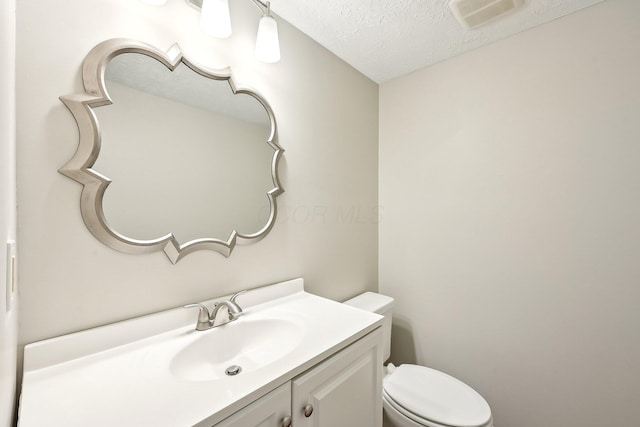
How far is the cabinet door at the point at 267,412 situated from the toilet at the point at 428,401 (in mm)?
792

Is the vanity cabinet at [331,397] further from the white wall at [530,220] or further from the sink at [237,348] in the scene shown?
the white wall at [530,220]

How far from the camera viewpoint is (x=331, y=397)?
0.81 metres

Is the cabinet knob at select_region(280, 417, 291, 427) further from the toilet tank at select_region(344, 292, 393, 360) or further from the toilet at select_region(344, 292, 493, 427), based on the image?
the toilet tank at select_region(344, 292, 393, 360)

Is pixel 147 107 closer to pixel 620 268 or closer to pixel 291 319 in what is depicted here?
pixel 291 319

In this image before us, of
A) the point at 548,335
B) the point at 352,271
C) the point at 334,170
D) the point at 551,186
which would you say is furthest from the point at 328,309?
the point at 551,186

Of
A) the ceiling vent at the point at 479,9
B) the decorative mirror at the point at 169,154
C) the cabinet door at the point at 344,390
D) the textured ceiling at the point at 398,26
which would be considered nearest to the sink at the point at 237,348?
the cabinet door at the point at 344,390

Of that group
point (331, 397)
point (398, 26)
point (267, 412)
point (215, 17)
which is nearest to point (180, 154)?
point (215, 17)

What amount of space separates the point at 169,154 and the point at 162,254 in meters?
0.36

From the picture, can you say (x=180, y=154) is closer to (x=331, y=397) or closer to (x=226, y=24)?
(x=226, y=24)

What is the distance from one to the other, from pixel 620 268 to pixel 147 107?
→ 206 centimetres

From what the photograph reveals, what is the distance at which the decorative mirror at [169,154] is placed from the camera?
78 centimetres

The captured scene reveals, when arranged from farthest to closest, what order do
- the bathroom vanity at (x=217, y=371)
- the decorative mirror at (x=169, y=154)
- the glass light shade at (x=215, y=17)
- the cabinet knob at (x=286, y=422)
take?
1. the glass light shade at (x=215, y=17)
2. the decorative mirror at (x=169, y=154)
3. the cabinet knob at (x=286, y=422)
4. the bathroom vanity at (x=217, y=371)

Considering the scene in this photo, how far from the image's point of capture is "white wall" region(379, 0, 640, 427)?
1162mm

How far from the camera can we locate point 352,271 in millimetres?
1703
